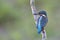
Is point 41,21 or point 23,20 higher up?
point 41,21

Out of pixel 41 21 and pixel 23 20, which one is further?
pixel 23 20

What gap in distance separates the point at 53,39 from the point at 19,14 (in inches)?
36.7

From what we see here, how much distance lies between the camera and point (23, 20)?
486 cm

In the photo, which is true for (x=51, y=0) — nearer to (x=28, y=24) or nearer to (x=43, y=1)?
(x=43, y=1)

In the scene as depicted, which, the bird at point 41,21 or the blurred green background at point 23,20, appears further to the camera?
the blurred green background at point 23,20

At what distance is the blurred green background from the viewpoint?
454cm

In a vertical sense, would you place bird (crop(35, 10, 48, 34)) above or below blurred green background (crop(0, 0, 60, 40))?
above

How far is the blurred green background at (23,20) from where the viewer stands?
4.54 meters

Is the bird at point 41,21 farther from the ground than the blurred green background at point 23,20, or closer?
farther from the ground

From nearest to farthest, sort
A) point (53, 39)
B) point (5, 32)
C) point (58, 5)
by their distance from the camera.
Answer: point (53, 39) → point (5, 32) → point (58, 5)

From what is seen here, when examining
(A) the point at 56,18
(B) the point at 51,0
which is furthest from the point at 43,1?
(A) the point at 56,18

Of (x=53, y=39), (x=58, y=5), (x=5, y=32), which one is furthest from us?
(x=58, y=5)

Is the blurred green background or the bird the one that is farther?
the blurred green background

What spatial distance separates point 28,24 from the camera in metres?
4.62
